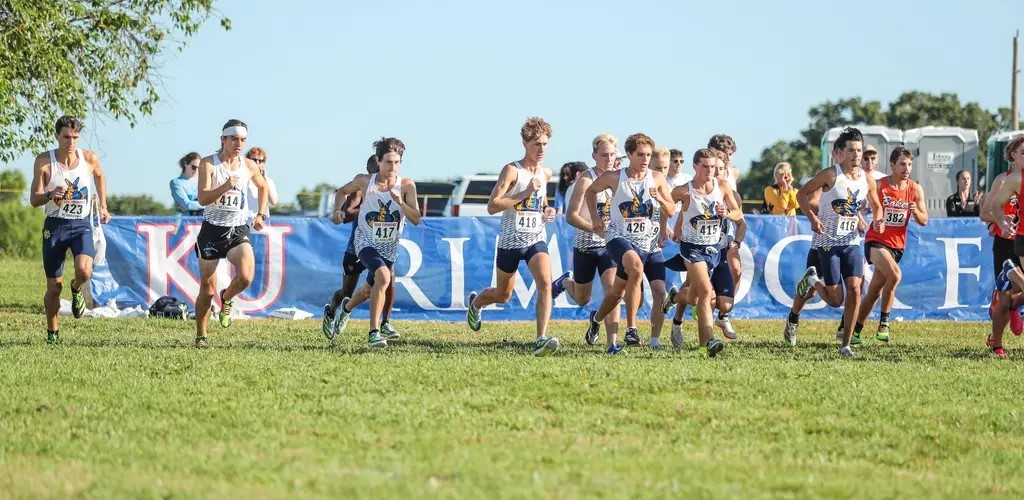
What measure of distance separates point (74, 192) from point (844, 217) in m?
7.05

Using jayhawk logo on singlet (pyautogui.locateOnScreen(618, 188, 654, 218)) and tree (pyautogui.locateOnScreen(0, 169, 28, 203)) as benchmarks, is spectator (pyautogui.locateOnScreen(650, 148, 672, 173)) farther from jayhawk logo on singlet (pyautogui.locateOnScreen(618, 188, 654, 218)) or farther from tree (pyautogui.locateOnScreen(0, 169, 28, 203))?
tree (pyautogui.locateOnScreen(0, 169, 28, 203))

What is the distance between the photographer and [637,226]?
1199 centimetres

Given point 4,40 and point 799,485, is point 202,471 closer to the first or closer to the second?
point 799,485

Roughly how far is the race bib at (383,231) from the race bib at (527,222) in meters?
1.20

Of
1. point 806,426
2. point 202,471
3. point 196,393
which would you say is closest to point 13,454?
point 202,471

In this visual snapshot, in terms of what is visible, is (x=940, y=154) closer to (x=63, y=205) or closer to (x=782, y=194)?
(x=782, y=194)

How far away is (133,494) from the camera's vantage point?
5.69 m

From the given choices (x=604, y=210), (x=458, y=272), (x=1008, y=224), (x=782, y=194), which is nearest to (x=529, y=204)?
(x=604, y=210)

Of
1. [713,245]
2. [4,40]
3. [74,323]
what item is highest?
[4,40]

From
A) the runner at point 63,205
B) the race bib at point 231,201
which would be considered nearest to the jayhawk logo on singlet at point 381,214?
the race bib at point 231,201

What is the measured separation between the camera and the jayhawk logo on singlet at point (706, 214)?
40.6 feet

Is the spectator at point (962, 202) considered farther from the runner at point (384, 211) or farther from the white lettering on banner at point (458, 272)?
the runner at point (384, 211)

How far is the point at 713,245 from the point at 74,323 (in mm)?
7465

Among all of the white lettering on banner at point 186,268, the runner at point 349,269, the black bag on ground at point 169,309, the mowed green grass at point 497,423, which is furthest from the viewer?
the white lettering on banner at point 186,268
